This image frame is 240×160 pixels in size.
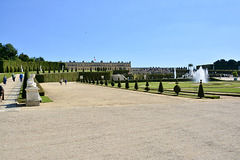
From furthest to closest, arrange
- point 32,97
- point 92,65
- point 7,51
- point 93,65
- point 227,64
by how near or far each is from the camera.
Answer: point 93,65 → point 92,65 → point 227,64 → point 7,51 → point 32,97

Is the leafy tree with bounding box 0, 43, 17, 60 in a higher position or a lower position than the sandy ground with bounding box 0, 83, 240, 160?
higher

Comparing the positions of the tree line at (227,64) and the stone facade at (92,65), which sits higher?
the stone facade at (92,65)

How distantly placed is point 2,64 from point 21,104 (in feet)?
152

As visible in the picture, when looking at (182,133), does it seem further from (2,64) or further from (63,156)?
(2,64)

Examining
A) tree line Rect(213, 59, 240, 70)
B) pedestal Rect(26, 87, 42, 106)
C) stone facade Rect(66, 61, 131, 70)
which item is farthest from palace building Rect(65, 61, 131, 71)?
pedestal Rect(26, 87, 42, 106)

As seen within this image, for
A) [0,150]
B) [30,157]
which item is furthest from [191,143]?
Result: [0,150]

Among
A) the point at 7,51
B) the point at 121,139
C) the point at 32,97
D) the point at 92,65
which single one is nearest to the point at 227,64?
the point at 92,65

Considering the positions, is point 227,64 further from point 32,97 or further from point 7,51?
point 32,97

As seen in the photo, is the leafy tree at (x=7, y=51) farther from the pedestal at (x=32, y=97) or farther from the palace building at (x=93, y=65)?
the pedestal at (x=32, y=97)

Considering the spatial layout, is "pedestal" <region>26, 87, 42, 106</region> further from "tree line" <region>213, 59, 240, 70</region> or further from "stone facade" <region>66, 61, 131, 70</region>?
"stone facade" <region>66, 61, 131, 70</region>

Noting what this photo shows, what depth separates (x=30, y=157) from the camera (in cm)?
446

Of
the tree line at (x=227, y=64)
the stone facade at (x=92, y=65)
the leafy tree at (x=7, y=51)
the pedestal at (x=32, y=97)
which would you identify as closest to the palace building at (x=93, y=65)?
the stone facade at (x=92, y=65)

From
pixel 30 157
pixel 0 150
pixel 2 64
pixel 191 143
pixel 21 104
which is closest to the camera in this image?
pixel 30 157

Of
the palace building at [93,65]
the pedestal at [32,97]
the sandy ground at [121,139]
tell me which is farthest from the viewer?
the palace building at [93,65]
